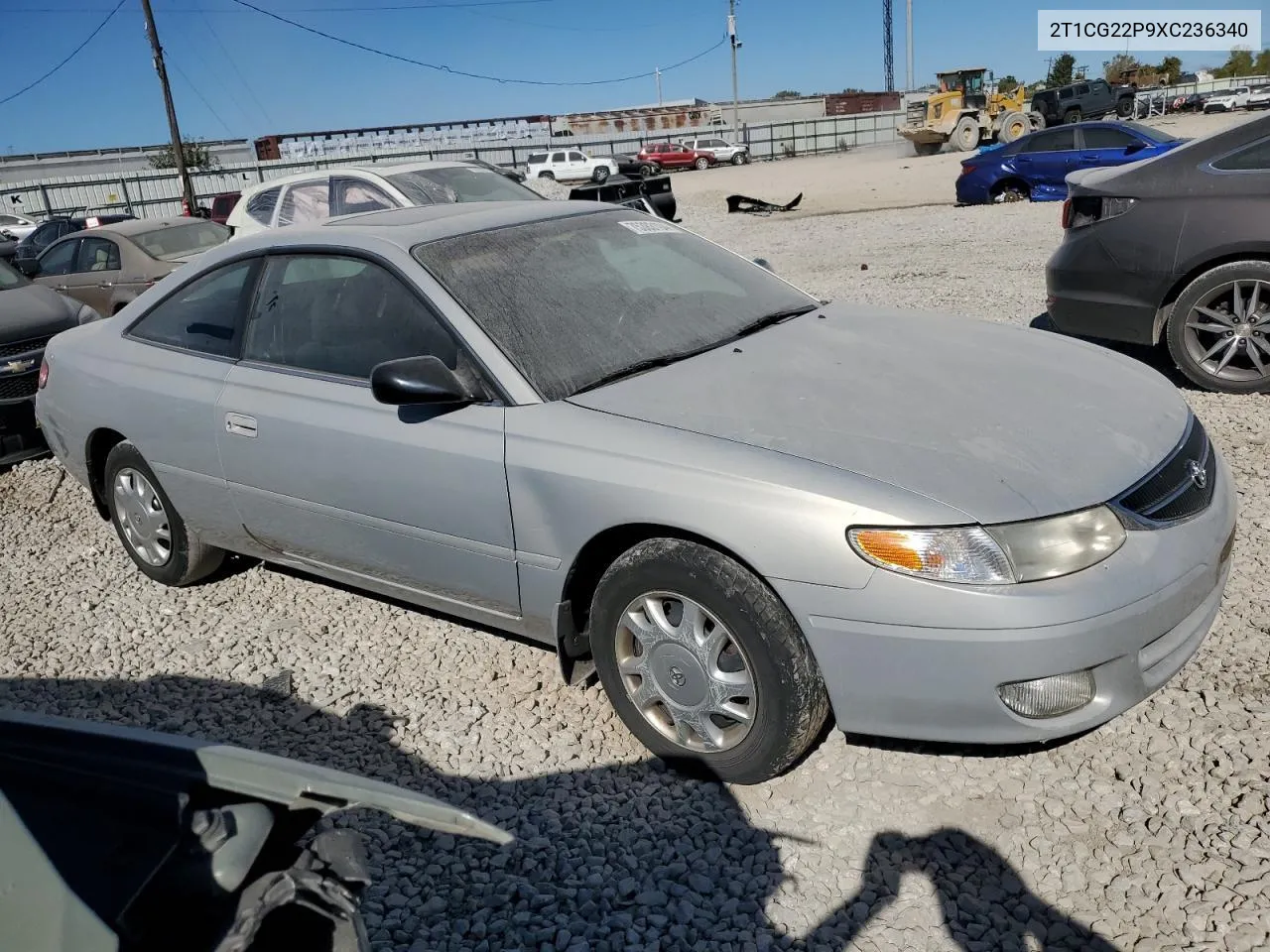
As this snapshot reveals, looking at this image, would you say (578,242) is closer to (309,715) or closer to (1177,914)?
(309,715)

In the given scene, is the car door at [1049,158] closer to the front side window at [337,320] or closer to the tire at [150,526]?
the front side window at [337,320]

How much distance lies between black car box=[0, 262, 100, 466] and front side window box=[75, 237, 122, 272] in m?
2.97

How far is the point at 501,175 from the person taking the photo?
11180mm

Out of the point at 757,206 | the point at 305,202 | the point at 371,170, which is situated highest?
the point at 371,170

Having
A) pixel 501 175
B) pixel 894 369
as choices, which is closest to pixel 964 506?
pixel 894 369

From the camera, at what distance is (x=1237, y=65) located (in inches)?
3487

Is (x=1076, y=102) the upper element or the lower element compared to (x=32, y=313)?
upper

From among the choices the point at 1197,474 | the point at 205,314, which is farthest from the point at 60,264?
the point at 1197,474

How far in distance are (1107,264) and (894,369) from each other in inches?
128

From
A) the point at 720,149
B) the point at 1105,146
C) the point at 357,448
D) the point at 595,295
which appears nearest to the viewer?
the point at 357,448

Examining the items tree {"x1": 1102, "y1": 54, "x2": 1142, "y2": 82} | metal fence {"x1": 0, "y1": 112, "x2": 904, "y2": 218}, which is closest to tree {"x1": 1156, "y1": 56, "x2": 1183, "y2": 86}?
tree {"x1": 1102, "y1": 54, "x2": 1142, "y2": 82}

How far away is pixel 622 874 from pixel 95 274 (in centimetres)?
1030

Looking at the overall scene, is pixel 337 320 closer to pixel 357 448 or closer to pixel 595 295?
pixel 357 448

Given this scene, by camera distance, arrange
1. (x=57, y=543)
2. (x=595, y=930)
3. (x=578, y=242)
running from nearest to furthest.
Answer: (x=595, y=930), (x=578, y=242), (x=57, y=543)
